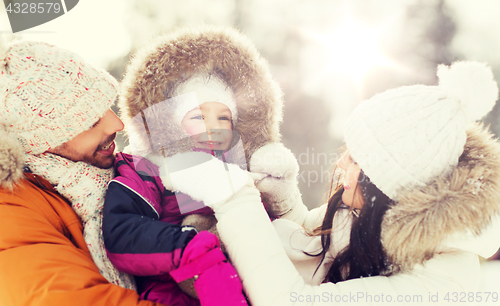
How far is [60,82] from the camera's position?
2.84 ft

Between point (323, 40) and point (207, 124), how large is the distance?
2698 millimetres

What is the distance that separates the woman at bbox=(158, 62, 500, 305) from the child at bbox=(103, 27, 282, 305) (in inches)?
4.9

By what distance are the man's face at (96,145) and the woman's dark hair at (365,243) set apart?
38.8 inches

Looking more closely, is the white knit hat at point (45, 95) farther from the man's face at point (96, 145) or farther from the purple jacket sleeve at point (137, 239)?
the purple jacket sleeve at point (137, 239)

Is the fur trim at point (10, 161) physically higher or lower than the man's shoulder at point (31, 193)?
higher

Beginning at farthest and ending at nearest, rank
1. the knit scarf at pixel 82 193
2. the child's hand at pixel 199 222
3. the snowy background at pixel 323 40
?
the snowy background at pixel 323 40 → the child's hand at pixel 199 222 → the knit scarf at pixel 82 193

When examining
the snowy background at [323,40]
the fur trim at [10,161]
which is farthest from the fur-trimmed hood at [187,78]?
the snowy background at [323,40]

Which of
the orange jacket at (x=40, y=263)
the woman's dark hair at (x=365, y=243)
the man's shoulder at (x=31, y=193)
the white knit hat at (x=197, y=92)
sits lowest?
the woman's dark hair at (x=365, y=243)

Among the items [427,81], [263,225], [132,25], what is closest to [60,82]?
[263,225]

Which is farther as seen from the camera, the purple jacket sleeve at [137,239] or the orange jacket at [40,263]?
the purple jacket sleeve at [137,239]

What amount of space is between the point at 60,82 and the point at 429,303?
1322 millimetres

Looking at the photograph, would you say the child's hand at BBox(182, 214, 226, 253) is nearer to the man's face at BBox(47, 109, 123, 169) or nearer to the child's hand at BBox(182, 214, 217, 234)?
the child's hand at BBox(182, 214, 217, 234)

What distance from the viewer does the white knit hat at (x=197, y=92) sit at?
3.82 feet

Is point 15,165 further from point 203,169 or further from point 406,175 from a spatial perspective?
point 406,175
